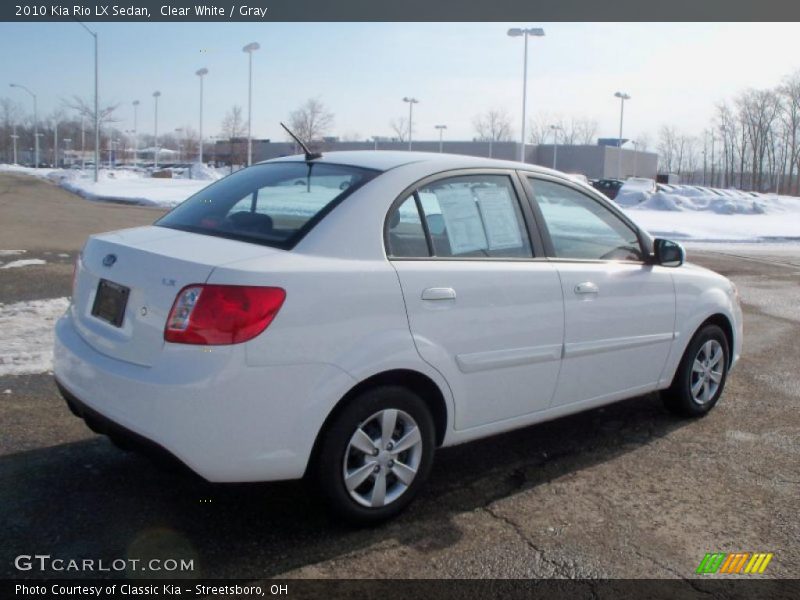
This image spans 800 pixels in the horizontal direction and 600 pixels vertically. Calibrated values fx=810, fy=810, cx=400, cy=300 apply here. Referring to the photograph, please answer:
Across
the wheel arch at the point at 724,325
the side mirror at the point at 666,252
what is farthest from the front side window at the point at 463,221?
the wheel arch at the point at 724,325

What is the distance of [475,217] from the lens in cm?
418

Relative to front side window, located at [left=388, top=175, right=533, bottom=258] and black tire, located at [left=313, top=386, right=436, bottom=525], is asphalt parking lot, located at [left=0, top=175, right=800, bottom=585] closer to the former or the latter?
black tire, located at [left=313, top=386, right=436, bottom=525]

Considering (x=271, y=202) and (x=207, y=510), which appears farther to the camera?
(x=271, y=202)

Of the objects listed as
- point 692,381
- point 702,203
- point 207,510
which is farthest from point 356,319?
point 702,203

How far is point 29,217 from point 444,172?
18.4m

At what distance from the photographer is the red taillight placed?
314 centimetres

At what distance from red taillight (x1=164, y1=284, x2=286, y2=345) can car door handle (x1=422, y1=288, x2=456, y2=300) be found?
759 mm

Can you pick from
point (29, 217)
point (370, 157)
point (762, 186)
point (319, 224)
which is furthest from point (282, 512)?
point (762, 186)

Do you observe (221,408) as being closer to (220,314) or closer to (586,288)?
(220,314)

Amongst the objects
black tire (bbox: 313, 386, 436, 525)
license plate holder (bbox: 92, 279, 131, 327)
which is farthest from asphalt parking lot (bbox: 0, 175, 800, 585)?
license plate holder (bbox: 92, 279, 131, 327)

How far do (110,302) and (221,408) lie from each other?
0.85 meters

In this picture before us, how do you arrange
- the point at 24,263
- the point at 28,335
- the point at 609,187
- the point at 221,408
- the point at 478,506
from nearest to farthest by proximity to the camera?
the point at 221,408
the point at 478,506
the point at 28,335
the point at 24,263
the point at 609,187

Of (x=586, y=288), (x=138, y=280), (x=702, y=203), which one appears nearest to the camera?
(x=138, y=280)

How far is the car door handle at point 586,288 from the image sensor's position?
4402 mm
